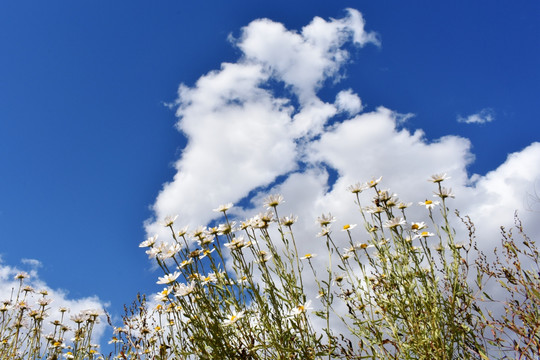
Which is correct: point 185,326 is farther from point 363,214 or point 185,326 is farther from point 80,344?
point 80,344

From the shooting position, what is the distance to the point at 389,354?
8.11ft

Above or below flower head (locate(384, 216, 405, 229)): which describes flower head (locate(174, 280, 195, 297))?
below

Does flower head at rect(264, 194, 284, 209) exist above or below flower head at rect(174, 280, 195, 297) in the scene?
above

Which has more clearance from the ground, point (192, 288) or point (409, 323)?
point (192, 288)

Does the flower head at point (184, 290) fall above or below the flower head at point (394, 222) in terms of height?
below

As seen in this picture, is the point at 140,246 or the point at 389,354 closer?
the point at 389,354

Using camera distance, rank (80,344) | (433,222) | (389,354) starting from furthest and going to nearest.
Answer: (80,344)
(433,222)
(389,354)

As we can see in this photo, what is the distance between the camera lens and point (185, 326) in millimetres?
2730

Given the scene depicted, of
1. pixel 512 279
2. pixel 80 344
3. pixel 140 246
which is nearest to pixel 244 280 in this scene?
pixel 140 246

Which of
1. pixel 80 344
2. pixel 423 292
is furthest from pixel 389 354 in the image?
pixel 80 344

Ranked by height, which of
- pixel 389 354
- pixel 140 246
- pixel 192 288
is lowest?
pixel 389 354

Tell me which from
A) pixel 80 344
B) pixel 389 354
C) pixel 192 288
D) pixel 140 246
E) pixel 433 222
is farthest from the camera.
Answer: pixel 80 344

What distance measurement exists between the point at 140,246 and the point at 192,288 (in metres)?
0.65

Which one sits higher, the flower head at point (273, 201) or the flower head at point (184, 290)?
the flower head at point (273, 201)
